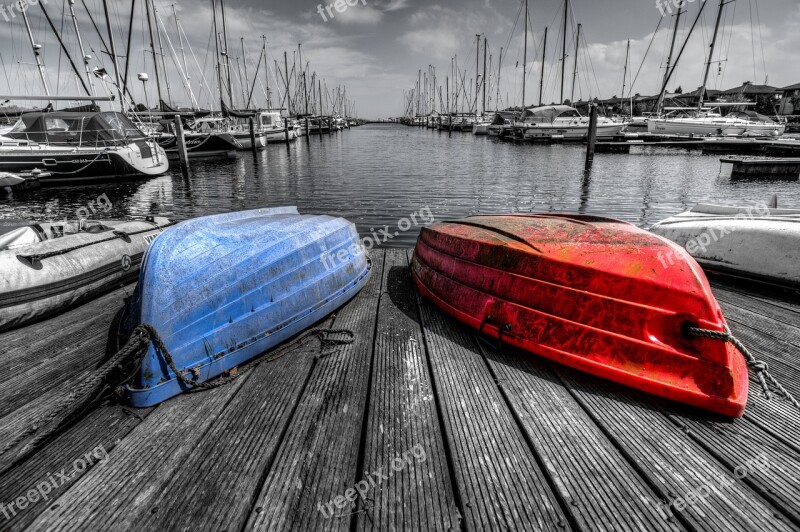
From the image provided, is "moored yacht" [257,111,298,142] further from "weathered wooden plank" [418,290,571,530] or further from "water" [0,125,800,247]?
"weathered wooden plank" [418,290,571,530]

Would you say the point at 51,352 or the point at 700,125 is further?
the point at 700,125

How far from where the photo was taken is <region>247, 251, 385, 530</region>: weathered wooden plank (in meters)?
1.54

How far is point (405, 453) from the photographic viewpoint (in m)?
1.85

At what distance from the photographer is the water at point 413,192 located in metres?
11.6

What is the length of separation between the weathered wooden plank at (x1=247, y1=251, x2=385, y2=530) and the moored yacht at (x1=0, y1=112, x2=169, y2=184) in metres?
19.3

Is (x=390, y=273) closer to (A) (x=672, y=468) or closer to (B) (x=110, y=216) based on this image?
(A) (x=672, y=468)

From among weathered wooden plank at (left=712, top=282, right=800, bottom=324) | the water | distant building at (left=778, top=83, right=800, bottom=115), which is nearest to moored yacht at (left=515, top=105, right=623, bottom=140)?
the water

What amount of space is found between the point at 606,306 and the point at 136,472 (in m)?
2.59

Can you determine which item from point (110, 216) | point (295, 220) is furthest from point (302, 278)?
point (110, 216)

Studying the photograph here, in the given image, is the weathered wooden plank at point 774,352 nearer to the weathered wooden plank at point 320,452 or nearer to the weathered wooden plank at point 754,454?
the weathered wooden plank at point 754,454

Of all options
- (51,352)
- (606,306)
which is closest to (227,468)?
(51,352)

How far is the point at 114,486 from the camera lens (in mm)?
1671

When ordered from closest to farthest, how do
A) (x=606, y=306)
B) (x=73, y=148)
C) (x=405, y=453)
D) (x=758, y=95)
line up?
(x=405, y=453) < (x=606, y=306) < (x=73, y=148) < (x=758, y=95)

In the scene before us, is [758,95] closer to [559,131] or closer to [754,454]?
[559,131]
